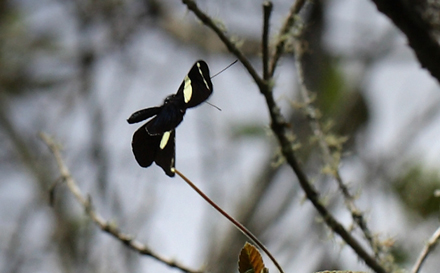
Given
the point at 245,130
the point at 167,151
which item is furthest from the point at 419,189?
the point at 167,151

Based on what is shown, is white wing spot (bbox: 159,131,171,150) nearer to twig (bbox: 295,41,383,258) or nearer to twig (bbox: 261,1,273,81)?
twig (bbox: 261,1,273,81)

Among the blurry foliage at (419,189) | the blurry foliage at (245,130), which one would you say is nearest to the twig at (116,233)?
the blurry foliage at (419,189)

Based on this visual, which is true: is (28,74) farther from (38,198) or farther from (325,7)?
(325,7)

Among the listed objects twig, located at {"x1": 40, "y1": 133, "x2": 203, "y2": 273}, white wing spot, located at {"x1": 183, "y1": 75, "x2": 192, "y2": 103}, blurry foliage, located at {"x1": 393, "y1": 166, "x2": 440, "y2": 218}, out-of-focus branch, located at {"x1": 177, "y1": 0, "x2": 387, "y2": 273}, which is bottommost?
blurry foliage, located at {"x1": 393, "y1": 166, "x2": 440, "y2": 218}

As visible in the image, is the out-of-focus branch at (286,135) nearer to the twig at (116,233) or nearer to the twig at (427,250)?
the twig at (427,250)

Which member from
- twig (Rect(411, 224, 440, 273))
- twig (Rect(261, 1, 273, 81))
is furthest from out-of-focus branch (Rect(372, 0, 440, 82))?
twig (Rect(411, 224, 440, 273))
